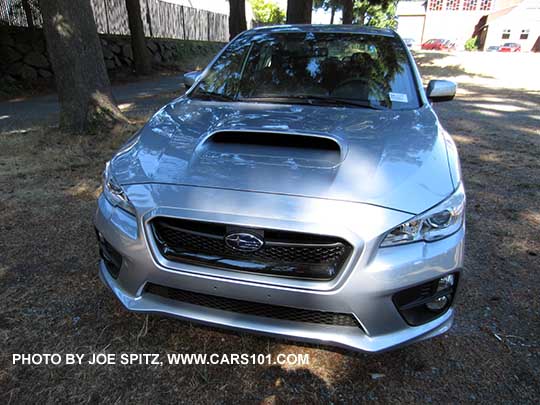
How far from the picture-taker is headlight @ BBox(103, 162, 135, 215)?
195 centimetres

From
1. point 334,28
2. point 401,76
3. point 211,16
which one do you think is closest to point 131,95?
point 334,28

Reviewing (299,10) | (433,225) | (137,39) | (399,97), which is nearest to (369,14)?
(137,39)

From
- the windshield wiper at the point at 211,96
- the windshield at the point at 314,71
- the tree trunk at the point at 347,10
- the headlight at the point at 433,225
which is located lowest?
the headlight at the point at 433,225

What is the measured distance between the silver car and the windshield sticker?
1.69ft

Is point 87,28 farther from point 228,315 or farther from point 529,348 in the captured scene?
point 529,348

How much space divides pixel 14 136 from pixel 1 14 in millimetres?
9411

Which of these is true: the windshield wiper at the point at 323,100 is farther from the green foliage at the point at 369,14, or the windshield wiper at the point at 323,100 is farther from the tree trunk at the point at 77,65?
the green foliage at the point at 369,14

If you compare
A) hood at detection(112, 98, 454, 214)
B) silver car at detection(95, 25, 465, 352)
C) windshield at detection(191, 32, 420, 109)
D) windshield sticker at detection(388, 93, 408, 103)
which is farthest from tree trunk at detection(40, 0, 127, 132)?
windshield sticker at detection(388, 93, 408, 103)

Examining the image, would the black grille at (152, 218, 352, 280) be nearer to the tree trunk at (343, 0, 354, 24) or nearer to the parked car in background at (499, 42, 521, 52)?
the tree trunk at (343, 0, 354, 24)

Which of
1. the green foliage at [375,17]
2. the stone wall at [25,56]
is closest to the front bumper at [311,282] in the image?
the stone wall at [25,56]

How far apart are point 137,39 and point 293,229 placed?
1489cm

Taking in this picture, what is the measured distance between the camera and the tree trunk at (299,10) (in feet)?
32.5

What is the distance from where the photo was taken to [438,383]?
196cm

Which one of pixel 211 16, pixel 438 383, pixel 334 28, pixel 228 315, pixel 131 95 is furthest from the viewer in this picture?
pixel 211 16
